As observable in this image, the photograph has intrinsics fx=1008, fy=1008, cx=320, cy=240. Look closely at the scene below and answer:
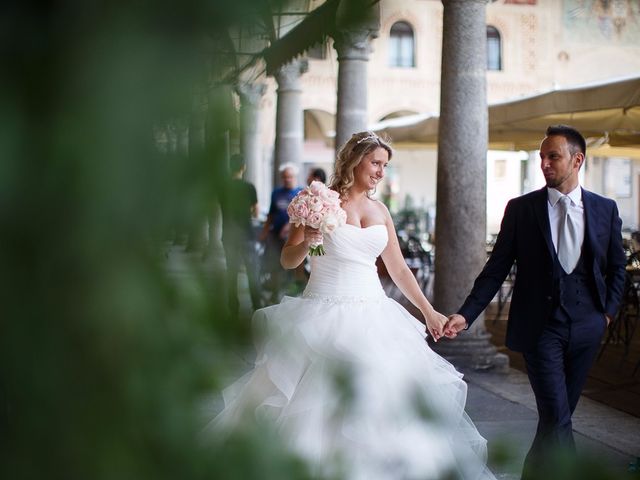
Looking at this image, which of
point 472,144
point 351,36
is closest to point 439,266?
point 472,144

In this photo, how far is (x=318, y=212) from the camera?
4.82 metres

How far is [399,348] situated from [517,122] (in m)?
7.98

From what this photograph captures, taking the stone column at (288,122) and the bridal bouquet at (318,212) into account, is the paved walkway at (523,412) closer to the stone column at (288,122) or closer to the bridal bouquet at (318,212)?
the bridal bouquet at (318,212)

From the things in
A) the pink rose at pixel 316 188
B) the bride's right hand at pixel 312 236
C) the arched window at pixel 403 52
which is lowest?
the bride's right hand at pixel 312 236

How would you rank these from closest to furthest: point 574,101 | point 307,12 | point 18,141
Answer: point 18,141 < point 307,12 < point 574,101

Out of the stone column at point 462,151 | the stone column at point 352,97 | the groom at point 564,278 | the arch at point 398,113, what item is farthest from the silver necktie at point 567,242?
the arch at point 398,113

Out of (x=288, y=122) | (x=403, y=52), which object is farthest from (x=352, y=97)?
(x=403, y=52)

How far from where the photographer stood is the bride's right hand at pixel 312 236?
15.9ft

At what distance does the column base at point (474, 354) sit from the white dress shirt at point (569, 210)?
3555 millimetres

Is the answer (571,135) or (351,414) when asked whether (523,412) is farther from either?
(351,414)

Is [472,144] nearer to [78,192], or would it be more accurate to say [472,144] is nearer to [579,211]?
[579,211]

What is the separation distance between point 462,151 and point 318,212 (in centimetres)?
309

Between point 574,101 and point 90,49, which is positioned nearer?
point 90,49

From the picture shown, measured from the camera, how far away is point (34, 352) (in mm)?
538
